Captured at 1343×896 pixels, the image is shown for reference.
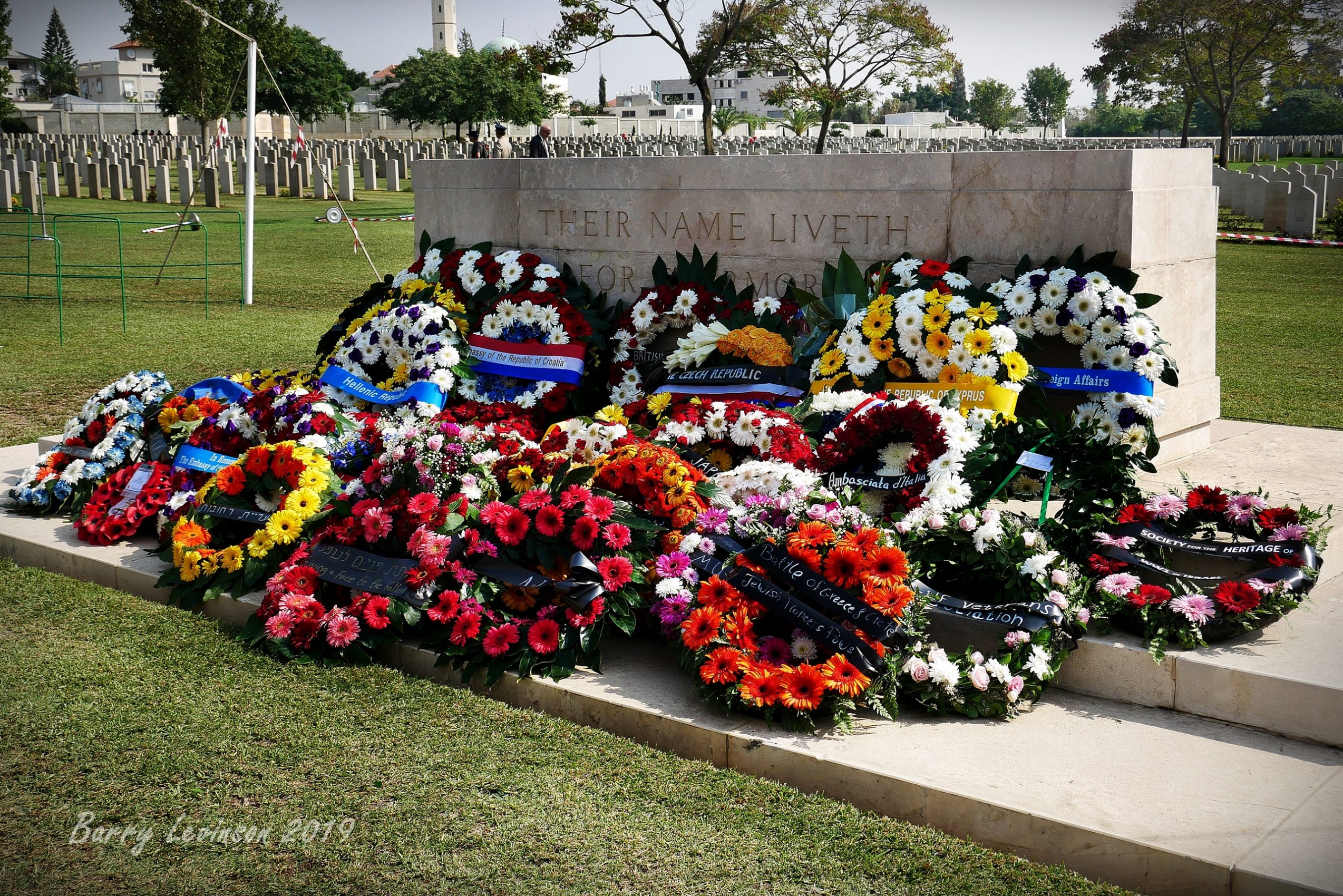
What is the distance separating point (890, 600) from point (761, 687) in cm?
49

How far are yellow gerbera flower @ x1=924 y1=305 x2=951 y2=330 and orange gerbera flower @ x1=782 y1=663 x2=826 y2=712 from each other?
7.84ft

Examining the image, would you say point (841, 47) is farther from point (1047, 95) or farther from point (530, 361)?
point (1047, 95)

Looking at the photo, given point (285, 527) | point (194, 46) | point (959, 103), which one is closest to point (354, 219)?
point (194, 46)

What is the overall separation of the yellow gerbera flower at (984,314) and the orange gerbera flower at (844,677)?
2366 mm

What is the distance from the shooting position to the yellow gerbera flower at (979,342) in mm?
5391

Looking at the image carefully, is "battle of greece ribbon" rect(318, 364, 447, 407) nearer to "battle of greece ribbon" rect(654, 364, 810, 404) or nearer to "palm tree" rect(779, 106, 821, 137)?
"battle of greece ribbon" rect(654, 364, 810, 404)

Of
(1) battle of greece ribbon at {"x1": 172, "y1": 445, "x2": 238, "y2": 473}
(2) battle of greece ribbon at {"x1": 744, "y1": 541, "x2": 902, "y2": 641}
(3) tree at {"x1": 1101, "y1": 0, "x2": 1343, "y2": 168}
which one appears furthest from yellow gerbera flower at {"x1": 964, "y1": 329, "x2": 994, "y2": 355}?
(3) tree at {"x1": 1101, "y1": 0, "x2": 1343, "y2": 168}

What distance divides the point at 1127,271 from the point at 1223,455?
1137mm

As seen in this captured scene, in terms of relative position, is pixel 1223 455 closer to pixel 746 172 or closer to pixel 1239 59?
pixel 746 172

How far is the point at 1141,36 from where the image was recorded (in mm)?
36281

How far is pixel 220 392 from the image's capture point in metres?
6.18

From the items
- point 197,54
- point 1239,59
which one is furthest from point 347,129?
point 1239,59

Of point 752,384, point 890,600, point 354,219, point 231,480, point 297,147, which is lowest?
point 890,600

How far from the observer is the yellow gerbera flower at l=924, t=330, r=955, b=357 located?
5.46 metres
